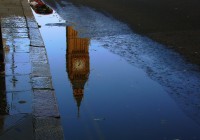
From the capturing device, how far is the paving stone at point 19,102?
6.20m

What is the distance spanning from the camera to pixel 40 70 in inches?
328

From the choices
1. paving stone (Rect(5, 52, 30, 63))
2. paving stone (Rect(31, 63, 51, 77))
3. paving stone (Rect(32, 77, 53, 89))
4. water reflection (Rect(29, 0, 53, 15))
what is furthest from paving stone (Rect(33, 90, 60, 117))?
water reflection (Rect(29, 0, 53, 15))

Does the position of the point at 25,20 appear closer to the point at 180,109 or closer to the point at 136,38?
the point at 136,38

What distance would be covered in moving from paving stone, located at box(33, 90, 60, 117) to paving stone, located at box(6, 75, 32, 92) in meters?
0.32

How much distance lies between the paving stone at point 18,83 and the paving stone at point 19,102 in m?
0.21

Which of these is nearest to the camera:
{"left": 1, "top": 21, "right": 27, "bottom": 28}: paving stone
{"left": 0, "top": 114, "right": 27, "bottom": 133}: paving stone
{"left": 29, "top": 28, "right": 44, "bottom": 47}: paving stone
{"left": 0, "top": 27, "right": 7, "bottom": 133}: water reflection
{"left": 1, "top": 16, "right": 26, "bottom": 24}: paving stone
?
{"left": 0, "top": 114, "right": 27, "bottom": 133}: paving stone

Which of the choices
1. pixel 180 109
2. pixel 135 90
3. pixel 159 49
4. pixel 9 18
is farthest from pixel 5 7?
pixel 180 109

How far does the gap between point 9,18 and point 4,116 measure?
9113 millimetres

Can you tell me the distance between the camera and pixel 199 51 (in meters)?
9.87

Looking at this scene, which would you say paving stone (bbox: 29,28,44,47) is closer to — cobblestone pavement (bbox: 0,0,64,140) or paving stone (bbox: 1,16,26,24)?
cobblestone pavement (bbox: 0,0,64,140)

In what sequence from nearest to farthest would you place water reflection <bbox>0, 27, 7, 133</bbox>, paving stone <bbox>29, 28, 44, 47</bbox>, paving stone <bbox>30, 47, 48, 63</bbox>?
water reflection <bbox>0, 27, 7, 133</bbox> < paving stone <bbox>30, 47, 48, 63</bbox> < paving stone <bbox>29, 28, 44, 47</bbox>

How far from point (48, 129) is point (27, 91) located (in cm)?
170

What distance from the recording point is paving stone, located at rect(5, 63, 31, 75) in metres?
8.07

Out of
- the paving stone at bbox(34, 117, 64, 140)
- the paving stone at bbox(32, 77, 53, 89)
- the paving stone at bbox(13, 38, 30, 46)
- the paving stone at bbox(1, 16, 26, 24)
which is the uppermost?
the paving stone at bbox(1, 16, 26, 24)
